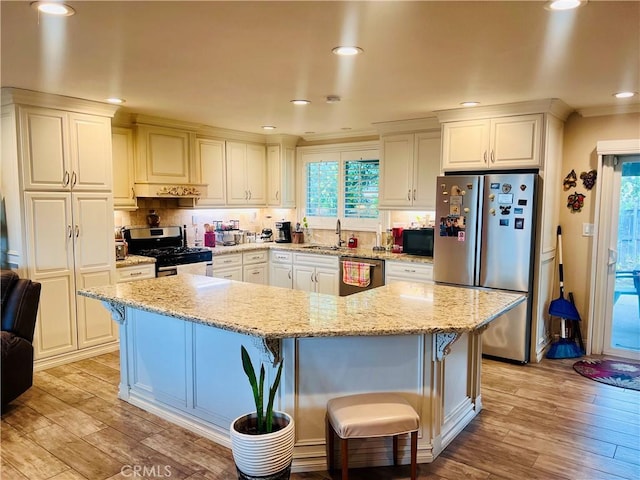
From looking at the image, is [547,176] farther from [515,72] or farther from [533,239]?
[515,72]

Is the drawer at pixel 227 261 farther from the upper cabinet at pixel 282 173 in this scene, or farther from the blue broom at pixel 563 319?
the blue broom at pixel 563 319

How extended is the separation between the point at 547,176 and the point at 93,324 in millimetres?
4484

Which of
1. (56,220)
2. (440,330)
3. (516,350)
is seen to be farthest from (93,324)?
(516,350)

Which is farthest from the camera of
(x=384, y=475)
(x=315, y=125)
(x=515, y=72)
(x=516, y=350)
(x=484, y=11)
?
(x=315, y=125)

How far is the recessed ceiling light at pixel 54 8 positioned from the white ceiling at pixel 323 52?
4cm

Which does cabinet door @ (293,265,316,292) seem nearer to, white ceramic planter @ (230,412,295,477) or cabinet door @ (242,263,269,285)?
cabinet door @ (242,263,269,285)

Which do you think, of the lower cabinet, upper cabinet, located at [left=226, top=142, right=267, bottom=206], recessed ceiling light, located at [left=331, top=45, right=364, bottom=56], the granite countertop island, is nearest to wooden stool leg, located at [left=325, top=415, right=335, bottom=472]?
the granite countertop island

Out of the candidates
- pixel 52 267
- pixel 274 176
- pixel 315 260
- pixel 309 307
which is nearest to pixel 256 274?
pixel 315 260

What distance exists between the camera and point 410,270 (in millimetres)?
4836

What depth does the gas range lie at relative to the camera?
190 inches

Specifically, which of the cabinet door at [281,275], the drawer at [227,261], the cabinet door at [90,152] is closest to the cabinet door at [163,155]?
the cabinet door at [90,152]

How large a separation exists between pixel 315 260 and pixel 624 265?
3.27 meters

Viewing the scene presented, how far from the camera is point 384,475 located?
2486 millimetres

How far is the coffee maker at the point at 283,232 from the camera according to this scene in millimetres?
6406
